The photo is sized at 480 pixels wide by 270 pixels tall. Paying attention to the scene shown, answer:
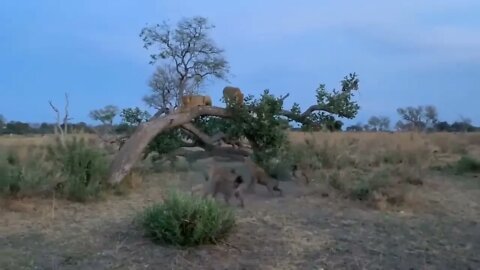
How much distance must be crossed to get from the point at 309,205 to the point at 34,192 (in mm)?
4355

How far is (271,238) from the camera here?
8.12 metres

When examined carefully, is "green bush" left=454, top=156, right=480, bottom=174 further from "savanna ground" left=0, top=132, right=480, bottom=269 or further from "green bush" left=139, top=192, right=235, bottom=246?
"green bush" left=139, top=192, right=235, bottom=246

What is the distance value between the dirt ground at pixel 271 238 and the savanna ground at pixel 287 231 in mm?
Result: 12

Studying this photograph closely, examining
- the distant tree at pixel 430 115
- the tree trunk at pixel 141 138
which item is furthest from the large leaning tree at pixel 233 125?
the distant tree at pixel 430 115

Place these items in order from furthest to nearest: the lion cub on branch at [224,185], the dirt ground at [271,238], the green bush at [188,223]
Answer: the lion cub on branch at [224,185], the green bush at [188,223], the dirt ground at [271,238]

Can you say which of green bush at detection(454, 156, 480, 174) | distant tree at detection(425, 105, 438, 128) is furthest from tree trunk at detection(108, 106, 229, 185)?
distant tree at detection(425, 105, 438, 128)

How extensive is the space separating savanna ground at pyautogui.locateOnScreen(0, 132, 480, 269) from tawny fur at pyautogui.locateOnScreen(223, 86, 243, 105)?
5.74 ft

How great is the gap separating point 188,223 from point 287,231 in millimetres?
1508

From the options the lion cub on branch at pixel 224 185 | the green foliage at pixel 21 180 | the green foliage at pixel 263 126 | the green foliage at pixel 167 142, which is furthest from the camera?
the green foliage at pixel 167 142

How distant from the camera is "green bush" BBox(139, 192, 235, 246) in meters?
7.55

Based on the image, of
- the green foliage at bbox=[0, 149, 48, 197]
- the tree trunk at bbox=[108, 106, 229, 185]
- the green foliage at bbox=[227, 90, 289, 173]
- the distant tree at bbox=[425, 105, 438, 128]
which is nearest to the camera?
the green foliage at bbox=[0, 149, 48, 197]

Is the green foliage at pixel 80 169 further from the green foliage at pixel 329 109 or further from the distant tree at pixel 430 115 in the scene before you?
the distant tree at pixel 430 115

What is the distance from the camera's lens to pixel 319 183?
1309cm

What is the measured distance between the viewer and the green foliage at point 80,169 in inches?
439
